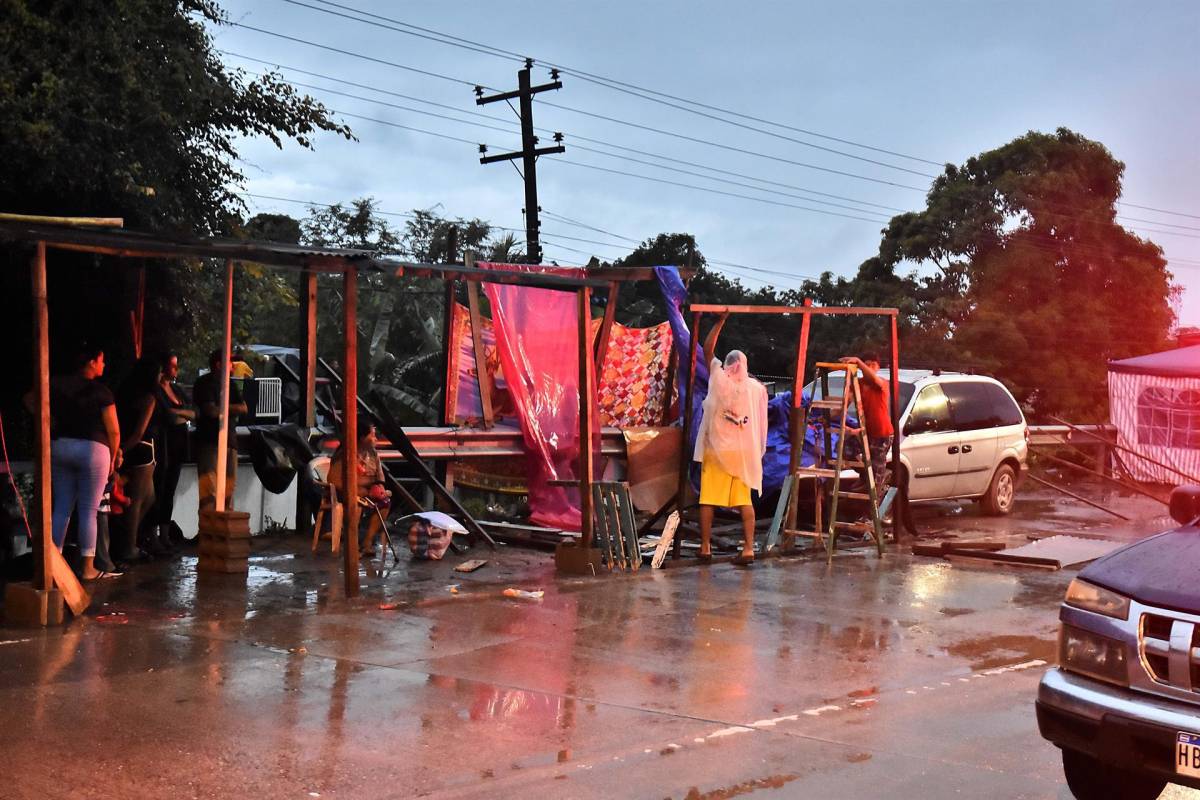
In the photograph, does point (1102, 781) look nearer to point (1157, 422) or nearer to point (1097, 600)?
point (1097, 600)

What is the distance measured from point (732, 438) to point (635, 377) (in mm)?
3545

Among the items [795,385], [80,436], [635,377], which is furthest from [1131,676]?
[635,377]

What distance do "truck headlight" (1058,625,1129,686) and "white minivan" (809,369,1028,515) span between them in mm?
10239

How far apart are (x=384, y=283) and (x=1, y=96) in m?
20.9

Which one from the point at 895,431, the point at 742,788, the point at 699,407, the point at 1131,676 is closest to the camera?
the point at 1131,676

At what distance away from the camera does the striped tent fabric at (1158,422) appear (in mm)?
22781

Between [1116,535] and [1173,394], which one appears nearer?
[1116,535]

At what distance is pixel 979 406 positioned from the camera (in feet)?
54.6

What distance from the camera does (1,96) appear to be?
10.2 m

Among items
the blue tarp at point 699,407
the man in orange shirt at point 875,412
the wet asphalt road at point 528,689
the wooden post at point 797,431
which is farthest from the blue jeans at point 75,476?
the man in orange shirt at point 875,412

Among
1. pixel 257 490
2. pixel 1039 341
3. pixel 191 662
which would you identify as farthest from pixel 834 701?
pixel 1039 341

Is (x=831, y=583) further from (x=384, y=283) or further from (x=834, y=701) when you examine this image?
(x=384, y=283)

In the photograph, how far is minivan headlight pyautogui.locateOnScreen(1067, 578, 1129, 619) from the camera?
16.2 feet

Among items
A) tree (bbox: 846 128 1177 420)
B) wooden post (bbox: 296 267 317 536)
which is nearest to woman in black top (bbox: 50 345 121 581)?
wooden post (bbox: 296 267 317 536)
